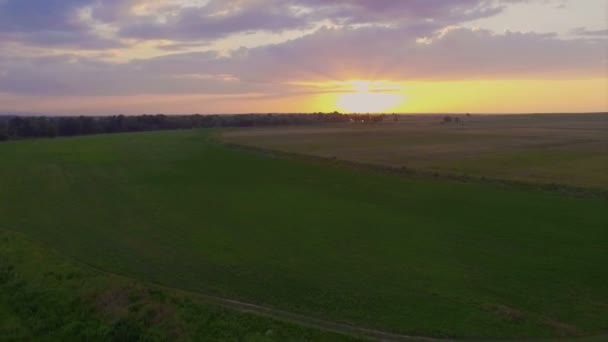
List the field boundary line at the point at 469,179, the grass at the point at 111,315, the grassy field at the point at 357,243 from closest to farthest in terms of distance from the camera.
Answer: the grass at the point at 111,315 → the grassy field at the point at 357,243 → the field boundary line at the point at 469,179

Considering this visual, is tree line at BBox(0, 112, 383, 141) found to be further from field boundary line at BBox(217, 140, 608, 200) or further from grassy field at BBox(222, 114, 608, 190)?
field boundary line at BBox(217, 140, 608, 200)

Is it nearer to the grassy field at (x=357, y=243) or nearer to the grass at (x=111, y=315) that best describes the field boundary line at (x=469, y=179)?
the grassy field at (x=357, y=243)

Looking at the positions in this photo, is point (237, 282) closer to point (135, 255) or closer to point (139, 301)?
point (139, 301)

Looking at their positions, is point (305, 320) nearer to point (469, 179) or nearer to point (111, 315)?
point (111, 315)

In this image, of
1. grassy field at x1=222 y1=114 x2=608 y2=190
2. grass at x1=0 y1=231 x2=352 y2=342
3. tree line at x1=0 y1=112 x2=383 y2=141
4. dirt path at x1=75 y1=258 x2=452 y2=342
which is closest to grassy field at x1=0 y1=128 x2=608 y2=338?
dirt path at x1=75 y1=258 x2=452 y2=342

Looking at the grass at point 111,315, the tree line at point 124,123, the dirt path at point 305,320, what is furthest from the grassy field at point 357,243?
the tree line at point 124,123


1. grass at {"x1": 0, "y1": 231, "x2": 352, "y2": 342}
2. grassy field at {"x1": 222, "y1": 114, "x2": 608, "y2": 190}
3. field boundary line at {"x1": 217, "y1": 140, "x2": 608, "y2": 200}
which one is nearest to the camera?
grass at {"x1": 0, "y1": 231, "x2": 352, "y2": 342}
